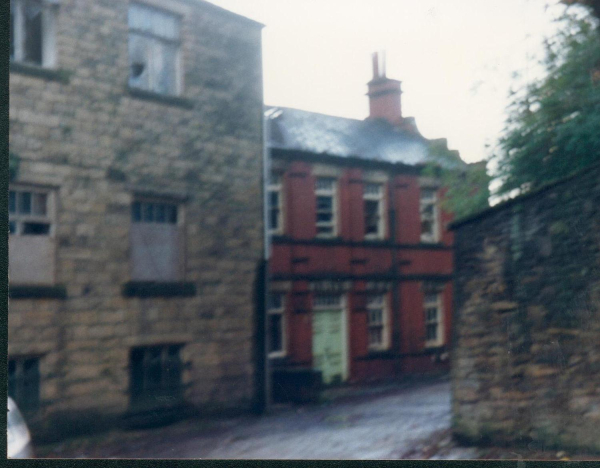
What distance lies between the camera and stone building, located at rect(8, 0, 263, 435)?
7992 mm

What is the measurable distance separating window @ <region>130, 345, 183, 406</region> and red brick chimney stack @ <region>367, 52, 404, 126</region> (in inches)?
150

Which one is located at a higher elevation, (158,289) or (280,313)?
(158,289)

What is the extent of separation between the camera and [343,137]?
1139cm

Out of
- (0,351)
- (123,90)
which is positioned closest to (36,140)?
(123,90)

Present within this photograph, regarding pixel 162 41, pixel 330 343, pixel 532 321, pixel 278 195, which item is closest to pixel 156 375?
pixel 330 343

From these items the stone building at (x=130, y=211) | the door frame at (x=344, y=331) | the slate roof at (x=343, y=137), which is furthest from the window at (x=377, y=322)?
the slate roof at (x=343, y=137)

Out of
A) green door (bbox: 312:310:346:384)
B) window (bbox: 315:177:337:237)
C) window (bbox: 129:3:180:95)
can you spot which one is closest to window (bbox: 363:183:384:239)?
window (bbox: 315:177:337:237)

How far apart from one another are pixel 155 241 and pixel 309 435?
3.10 metres

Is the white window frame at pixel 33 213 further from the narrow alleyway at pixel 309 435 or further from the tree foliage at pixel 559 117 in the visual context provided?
the tree foliage at pixel 559 117

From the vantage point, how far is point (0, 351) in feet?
22.2

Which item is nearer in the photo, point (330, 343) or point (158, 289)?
point (158, 289)

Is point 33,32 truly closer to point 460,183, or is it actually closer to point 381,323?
point 460,183

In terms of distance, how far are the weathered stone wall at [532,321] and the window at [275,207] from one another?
11.9 feet

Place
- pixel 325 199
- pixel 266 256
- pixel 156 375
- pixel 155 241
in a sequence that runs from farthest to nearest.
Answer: pixel 325 199, pixel 266 256, pixel 155 241, pixel 156 375
